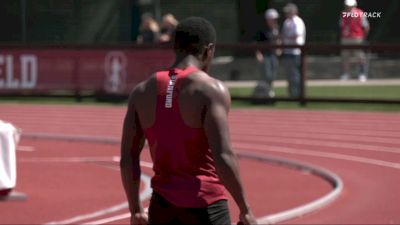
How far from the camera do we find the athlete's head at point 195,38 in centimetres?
485

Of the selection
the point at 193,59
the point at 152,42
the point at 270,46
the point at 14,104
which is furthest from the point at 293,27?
the point at 193,59

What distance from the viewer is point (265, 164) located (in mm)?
13688

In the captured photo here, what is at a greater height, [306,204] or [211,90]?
[211,90]

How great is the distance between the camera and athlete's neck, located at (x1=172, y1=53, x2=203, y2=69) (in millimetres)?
4840

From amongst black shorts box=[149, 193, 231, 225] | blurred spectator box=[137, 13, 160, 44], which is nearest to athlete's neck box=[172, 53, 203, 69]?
black shorts box=[149, 193, 231, 225]

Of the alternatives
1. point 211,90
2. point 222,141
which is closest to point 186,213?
point 222,141

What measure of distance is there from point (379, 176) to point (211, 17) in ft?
65.2

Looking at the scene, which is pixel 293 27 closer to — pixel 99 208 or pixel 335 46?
pixel 335 46

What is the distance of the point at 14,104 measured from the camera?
23.6 m

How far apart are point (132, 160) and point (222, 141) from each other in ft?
1.70

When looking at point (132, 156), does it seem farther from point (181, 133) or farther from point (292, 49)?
point (292, 49)

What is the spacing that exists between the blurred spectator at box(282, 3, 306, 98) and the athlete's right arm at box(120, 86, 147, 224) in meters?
17.7

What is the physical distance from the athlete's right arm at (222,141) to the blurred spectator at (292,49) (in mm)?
17939

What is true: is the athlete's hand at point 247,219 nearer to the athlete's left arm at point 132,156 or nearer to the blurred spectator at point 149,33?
the athlete's left arm at point 132,156
